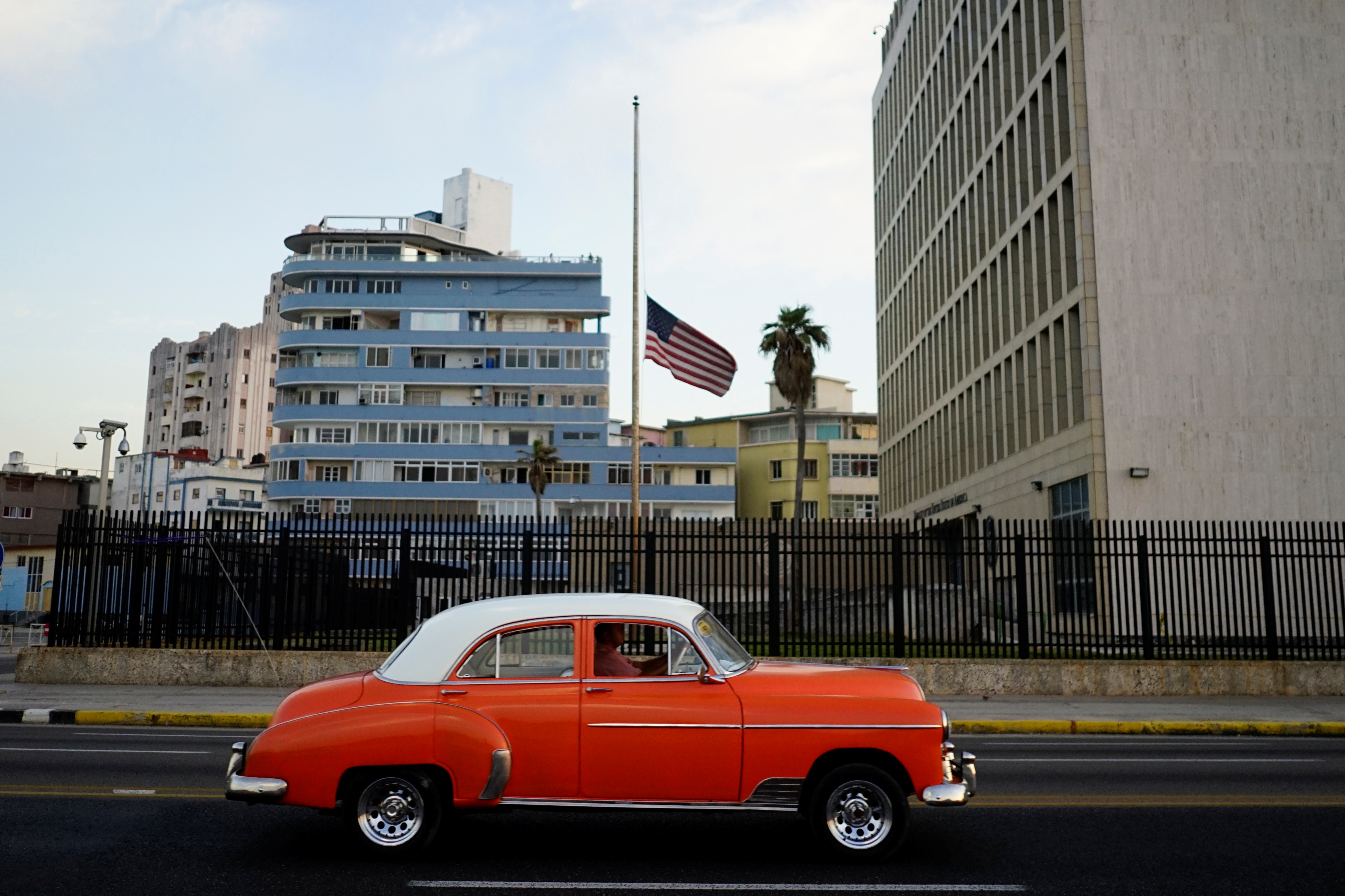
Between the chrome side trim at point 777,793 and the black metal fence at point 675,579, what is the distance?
35.4ft

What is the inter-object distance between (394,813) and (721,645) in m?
2.15

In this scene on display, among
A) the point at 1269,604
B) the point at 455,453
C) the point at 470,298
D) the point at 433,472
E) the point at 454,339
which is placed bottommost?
the point at 1269,604

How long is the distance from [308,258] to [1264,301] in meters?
63.1

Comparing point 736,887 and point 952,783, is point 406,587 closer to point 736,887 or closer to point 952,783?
point 952,783

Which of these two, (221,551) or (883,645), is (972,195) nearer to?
(883,645)

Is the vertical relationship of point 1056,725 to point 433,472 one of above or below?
below

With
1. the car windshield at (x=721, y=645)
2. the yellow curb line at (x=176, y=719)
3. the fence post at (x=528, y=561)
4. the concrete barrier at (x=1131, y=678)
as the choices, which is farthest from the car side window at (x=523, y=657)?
the concrete barrier at (x=1131, y=678)

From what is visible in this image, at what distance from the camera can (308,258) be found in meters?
78.3

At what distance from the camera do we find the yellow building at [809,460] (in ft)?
267

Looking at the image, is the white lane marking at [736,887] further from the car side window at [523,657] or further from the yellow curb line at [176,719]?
the yellow curb line at [176,719]

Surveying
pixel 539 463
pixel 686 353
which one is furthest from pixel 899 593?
pixel 539 463

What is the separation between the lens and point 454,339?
7631 centimetres

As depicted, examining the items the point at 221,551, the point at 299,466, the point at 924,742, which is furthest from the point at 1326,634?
the point at 299,466

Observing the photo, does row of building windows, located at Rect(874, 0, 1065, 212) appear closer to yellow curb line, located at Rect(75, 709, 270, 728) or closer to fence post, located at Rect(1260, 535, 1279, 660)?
fence post, located at Rect(1260, 535, 1279, 660)
